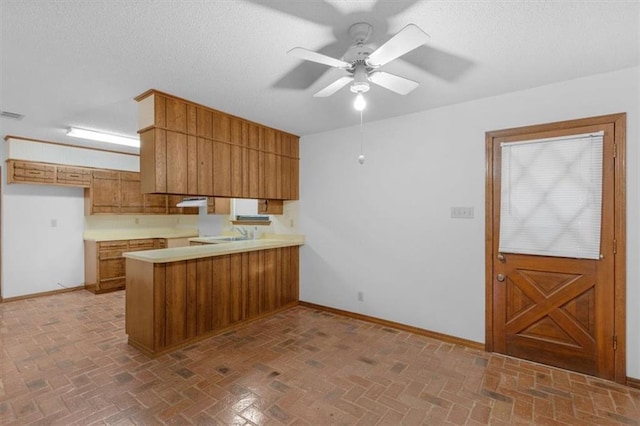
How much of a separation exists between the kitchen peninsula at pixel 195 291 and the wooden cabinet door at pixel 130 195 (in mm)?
2877

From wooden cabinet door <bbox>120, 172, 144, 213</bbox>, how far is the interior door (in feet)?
19.4

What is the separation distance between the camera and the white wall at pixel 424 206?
2.60m

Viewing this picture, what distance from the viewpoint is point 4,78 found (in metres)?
2.59

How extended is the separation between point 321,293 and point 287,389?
6.65ft

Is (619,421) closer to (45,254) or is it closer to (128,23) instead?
(128,23)

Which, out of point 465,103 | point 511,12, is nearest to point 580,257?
point 465,103

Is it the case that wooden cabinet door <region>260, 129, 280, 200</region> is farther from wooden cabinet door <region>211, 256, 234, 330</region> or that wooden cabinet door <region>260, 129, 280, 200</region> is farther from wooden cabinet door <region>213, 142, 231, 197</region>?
wooden cabinet door <region>211, 256, 234, 330</region>

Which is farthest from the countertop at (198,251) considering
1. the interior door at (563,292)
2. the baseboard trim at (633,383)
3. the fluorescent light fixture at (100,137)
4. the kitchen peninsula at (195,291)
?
the baseboard trim at (633,383)

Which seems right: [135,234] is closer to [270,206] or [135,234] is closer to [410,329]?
[270,206]

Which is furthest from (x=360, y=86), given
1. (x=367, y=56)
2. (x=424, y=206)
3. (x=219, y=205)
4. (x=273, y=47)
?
(x=219, y=205)

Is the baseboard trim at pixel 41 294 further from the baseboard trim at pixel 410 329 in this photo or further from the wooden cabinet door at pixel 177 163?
the baseboard trim at pixel 410 329

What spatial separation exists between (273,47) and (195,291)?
2.55m

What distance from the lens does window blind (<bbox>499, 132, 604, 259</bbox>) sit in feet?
8.51

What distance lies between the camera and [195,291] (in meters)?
3.31
